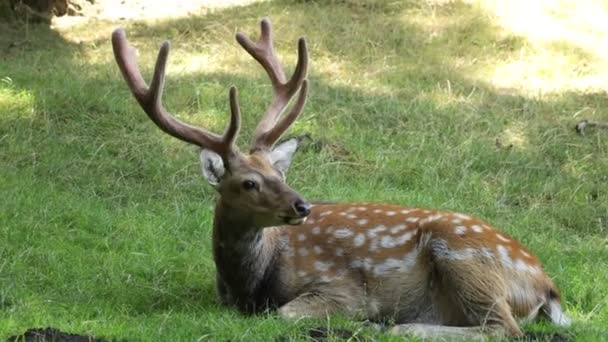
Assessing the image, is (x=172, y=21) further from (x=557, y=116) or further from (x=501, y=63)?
(x=557, y=116)

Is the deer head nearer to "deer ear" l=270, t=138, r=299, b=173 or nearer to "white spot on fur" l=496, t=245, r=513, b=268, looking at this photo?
"deer ear" l=270, t=138, r=299, b=173

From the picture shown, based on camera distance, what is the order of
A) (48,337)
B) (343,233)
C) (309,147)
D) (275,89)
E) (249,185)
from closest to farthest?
(48,337) → (249,185) → (343,233) → (275,89) → (309,147)

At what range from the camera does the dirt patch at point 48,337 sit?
521cm

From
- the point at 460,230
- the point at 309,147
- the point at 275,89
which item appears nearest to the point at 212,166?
the point at 275,89

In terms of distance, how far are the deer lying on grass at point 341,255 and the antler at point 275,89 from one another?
0.04ft

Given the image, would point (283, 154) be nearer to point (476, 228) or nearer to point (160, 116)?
point (160, 116)

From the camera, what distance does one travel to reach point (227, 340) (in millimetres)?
5570

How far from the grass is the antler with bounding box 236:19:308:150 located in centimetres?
104

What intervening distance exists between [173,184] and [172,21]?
433cm

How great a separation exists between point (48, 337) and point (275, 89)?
251cm

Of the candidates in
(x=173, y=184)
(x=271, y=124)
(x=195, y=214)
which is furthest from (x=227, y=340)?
Result: (x=173, y=184)

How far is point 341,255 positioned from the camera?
22.3 ft

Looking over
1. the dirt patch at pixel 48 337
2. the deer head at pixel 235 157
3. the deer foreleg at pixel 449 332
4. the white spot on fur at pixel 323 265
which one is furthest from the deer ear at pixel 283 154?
the dirt patch at pixel 48 337

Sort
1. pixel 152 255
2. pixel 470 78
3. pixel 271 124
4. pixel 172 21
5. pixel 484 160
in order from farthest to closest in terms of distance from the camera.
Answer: pixel 172 21
pixel 470 78
pixel 484 160
pixel 152 255
pixel 271 124
